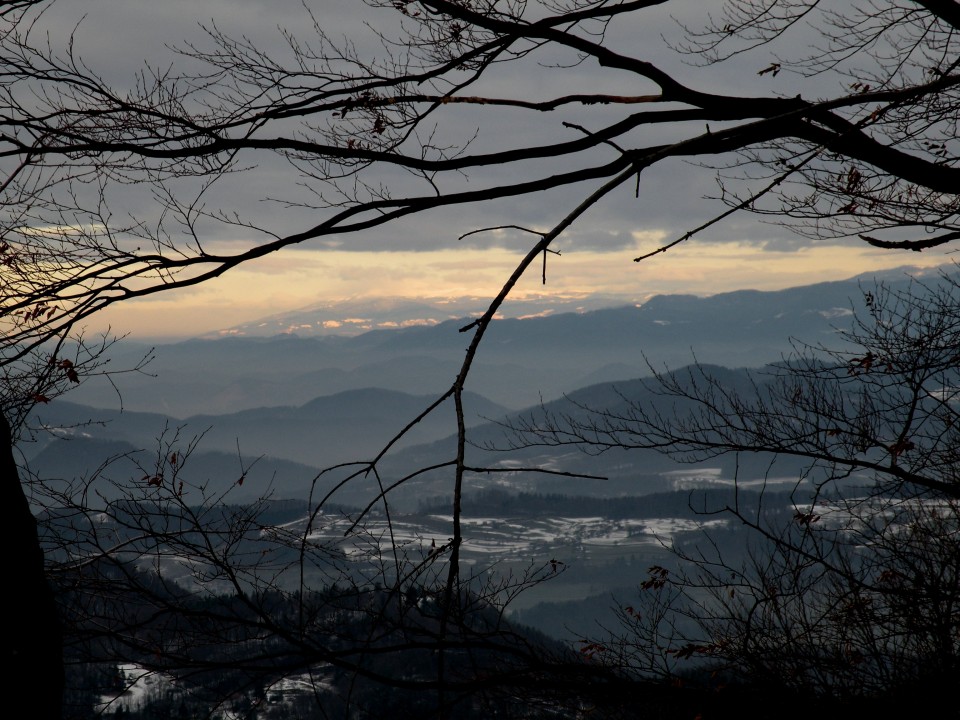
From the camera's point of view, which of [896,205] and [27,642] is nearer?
[27,642]

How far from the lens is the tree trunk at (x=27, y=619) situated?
14.4 ft

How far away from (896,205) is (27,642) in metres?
7.49

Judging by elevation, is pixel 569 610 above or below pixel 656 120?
below

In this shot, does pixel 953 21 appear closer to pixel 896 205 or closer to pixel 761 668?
pixel 896 205

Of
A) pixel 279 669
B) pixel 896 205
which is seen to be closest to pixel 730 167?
pixel 896 205

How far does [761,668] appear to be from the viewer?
22.3 ft

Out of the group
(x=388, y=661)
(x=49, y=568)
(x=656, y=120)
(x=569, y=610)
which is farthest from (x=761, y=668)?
(x=569, y=610)

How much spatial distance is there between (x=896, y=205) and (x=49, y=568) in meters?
8.17

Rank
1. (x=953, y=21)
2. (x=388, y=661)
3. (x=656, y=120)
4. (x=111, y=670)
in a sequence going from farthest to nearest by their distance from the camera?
(x=388, y=661) → (x=111, y=670) → (x=953, y=21) → (x=656, y=120)

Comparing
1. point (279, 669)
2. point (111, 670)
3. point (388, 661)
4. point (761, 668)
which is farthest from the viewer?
point (388, 661)

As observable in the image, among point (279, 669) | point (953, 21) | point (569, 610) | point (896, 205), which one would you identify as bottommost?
point (569, 610)

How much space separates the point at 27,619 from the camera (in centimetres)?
448

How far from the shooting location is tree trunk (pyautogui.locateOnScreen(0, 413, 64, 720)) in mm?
4402

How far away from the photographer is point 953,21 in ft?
18.8
